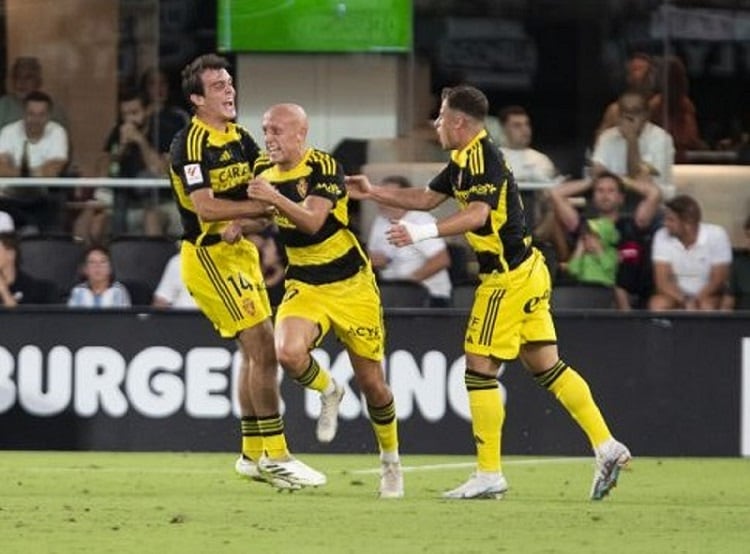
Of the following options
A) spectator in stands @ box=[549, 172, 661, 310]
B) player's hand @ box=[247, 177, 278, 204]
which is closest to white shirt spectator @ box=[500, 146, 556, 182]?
spectator in stands @ box=[549, 172, 661, 310]

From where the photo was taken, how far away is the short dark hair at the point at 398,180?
16.3m

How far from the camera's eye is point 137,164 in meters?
17.0

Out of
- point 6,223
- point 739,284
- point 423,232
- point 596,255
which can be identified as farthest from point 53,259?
point 423,232

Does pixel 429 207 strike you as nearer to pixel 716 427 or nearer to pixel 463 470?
pixel 463 470

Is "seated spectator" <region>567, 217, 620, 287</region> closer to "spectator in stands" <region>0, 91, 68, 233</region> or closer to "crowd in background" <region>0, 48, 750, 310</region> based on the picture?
"crowd in background" <region>0, 48, 750, 310</region>

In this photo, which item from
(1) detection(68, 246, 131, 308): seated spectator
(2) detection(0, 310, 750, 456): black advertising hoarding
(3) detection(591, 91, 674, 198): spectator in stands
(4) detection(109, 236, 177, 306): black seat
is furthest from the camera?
(3) detection(591, 91, 674, 198): spectator in stands

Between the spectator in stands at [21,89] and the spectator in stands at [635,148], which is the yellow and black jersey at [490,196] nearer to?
the spectator in stands at [635,148]

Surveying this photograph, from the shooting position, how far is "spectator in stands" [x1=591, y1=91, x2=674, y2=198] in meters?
16.6

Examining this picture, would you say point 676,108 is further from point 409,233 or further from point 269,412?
point 409,233

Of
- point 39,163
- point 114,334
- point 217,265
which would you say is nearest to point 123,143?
point 39,163

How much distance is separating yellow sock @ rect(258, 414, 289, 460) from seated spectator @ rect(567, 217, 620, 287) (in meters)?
4.41

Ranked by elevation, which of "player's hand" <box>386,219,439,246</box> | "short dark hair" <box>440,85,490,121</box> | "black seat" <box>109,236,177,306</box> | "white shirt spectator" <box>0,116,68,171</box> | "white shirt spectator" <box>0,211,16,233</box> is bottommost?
"black seat" <box>109,236,177,306</box>

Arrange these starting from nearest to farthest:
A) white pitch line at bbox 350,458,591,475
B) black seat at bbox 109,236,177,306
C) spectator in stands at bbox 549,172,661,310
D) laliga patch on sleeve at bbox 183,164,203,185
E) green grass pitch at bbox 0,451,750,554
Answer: green grass pitch at bbox 0,451,750,554 < laliga patch on sleeve at bbox 183,164,203,185 < white pitch line at bbox 350,458,591,475 < spectator in stands at bbox 549,172,661,310 < black seat at bbox 109,236,177,306

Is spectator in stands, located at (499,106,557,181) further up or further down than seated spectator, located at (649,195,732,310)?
further up
